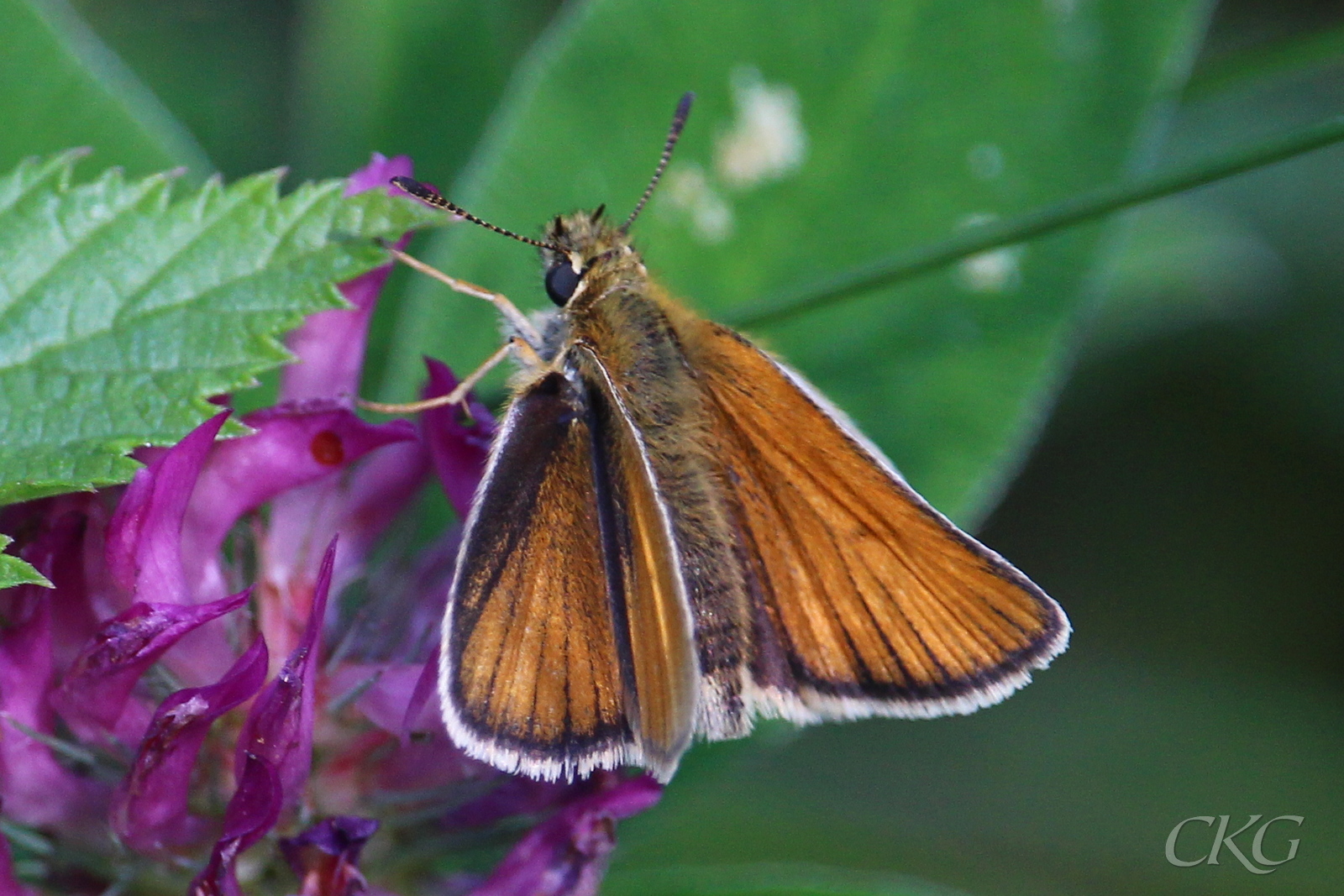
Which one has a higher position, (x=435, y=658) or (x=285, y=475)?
(x=285, y=475)

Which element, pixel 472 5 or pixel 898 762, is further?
pixel 898 762

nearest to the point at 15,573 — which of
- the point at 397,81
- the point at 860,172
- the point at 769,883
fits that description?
the point at 769,883

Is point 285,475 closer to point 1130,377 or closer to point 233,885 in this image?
point 233,885

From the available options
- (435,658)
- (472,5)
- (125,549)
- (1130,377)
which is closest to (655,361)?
(435,658)

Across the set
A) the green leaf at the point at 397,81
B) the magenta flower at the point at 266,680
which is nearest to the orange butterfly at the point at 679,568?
the magenta flower at the point at 266,680

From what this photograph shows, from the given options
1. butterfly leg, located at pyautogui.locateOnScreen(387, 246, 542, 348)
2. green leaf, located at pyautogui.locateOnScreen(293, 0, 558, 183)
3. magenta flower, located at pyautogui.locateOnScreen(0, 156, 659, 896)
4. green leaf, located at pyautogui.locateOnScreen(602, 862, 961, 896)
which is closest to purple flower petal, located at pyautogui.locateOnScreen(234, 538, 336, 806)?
magenta flower, located at pyautogui.locateOnScreen(0, 156, 659, 896)

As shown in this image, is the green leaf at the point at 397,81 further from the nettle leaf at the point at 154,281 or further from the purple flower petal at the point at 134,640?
the purple flower petal at the point at 134,640

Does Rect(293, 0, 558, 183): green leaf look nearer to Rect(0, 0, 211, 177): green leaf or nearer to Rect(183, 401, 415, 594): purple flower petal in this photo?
Rect(0, 0, 211, 177): green leaf
